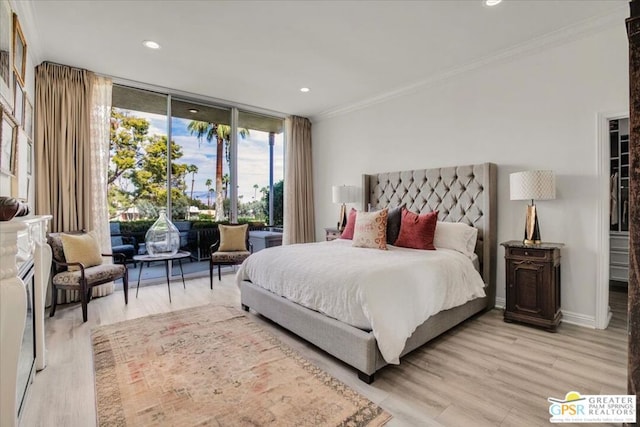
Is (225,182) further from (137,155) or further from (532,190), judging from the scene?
(532,190)

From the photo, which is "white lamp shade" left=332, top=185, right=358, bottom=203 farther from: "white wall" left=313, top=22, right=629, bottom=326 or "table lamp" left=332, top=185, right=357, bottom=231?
"white wall" left=313, top=22, right=629, bottom=326

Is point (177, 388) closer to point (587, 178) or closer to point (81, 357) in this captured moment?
point (81, 357)

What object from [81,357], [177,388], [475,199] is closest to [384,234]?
[475,199]

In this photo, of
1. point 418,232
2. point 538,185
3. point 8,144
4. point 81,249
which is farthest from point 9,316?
point 538,185

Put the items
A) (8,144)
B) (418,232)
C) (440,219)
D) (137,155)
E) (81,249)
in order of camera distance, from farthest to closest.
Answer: (137,155) → (440,219) → (81,249) → (418,232) → (8,144)

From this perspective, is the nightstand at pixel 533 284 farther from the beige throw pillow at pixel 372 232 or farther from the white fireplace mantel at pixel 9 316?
the white fireplace mantel at pixel 9 316

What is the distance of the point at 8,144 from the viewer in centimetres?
229

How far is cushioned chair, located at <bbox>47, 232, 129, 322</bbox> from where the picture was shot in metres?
3.23

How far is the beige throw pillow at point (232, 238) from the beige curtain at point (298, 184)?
46.3 inches

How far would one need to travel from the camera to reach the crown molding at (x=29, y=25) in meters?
2.57

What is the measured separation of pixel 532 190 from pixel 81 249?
4.77 m

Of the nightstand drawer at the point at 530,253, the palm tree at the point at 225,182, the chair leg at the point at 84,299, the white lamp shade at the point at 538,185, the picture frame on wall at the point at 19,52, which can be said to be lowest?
the chair leg at the point at 84,299

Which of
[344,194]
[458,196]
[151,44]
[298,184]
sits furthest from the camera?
[298,184]

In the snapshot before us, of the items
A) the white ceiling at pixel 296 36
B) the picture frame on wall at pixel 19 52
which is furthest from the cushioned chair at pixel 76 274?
the white ceiling at pixel 296 36
